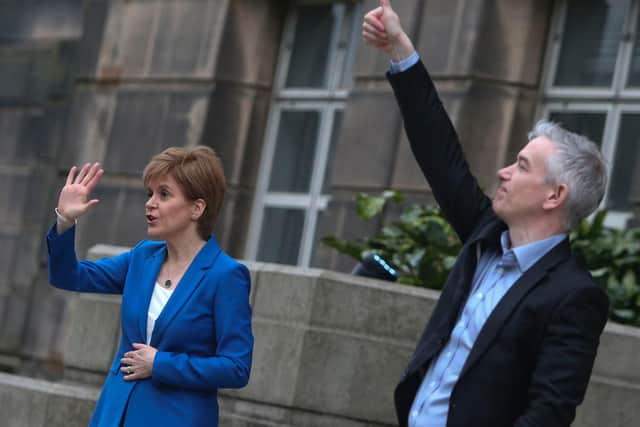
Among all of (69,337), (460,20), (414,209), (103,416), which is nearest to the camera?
(103,416)

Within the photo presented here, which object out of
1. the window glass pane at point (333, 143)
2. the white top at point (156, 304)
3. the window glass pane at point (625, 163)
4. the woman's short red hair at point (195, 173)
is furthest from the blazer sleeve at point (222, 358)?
the window glass pane at point (333, 143)

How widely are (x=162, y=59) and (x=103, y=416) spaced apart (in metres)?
6.53

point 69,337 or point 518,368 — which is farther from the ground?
point 518,368

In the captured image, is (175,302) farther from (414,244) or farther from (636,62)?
(636,62)

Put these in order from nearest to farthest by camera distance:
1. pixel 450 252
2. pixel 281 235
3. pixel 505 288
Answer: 1. pixel 505 288
2. pixel 450 252
3. pixel 281 235

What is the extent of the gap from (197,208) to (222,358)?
49cm

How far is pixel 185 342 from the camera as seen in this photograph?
165 inches

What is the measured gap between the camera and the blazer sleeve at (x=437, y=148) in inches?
154

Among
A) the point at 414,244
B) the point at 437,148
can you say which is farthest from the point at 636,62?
the point at 437,148

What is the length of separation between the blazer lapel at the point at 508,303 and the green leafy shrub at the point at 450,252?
2.98 metres

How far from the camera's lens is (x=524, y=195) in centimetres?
369

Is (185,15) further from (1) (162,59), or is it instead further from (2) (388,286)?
(2) (388,286)

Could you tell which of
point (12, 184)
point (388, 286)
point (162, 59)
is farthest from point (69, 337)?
point (12, 184)

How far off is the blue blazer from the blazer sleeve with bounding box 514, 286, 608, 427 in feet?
3.47
